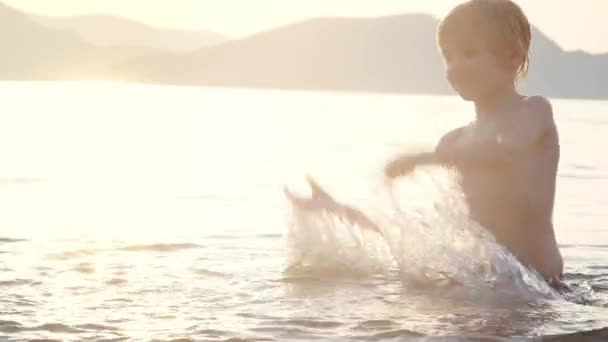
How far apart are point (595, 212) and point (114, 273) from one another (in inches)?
279

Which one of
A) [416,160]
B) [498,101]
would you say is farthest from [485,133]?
[416,160]

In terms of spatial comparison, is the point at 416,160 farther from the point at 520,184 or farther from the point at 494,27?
the point at 494,27

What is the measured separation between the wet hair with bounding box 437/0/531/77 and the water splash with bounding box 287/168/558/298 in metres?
0.84

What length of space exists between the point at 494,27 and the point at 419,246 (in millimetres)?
1387

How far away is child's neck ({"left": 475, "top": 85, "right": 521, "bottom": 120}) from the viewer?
6090mm

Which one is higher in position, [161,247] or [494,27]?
[494,27]

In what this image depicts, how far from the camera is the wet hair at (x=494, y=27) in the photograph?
5.96 meters

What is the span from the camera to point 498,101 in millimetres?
6148

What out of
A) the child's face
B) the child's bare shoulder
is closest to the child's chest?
the child's bare shoulder

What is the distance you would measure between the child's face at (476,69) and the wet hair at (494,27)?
4cm

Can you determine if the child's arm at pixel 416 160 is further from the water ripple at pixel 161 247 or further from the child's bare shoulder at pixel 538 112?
the water ripple at pixel 161 247

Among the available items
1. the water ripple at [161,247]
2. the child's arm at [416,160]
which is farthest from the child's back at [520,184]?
the water ripple at [161,247]

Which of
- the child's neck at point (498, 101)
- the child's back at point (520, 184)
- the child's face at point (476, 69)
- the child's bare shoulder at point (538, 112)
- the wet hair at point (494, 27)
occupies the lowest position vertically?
the child's back at point (520, 184)

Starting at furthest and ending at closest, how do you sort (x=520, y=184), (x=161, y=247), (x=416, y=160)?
(x=161, y=247)
(x=416, y=160)
(x=520, y=184)
